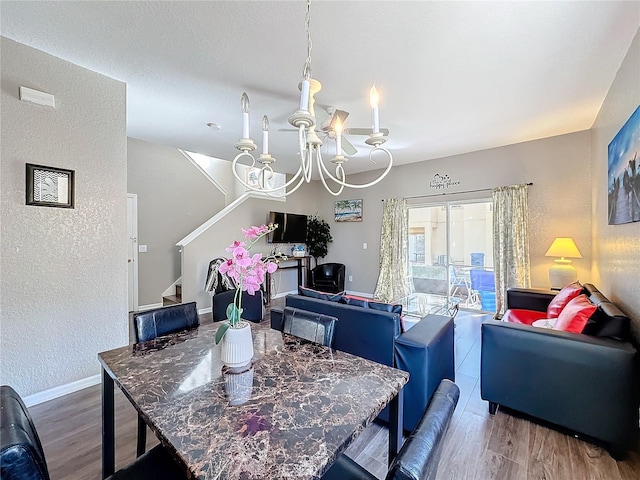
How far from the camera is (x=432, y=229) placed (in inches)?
215

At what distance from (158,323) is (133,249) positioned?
402 cm

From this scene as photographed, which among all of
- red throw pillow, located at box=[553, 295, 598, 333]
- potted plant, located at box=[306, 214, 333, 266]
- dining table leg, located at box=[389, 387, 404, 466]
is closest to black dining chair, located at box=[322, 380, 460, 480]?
dining table leg, located at box=[389, 387, 404, 466]

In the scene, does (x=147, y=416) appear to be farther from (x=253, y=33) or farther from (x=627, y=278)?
(x=627, y=278)

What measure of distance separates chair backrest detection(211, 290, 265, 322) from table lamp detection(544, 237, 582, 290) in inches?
164

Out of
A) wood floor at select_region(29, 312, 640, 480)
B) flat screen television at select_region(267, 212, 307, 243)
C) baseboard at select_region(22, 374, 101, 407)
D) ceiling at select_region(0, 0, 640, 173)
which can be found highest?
ceiling at select_region(0, 0, 640, 173)

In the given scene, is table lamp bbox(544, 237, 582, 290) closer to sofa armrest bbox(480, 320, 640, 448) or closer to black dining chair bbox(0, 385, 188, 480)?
sofa armrest bbox(480, 320, 640, 448)

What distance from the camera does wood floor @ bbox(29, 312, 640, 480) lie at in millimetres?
1590

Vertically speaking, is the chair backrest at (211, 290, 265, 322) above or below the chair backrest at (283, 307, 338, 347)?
below

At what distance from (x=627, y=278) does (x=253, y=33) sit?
339cm

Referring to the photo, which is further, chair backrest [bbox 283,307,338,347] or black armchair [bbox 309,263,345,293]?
black armchair [bbox 309,263,345,293]

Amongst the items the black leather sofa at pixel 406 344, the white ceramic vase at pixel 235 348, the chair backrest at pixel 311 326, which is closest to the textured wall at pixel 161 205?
the black leather sofa at pixel 406 344

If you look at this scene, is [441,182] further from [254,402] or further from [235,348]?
[254,402]

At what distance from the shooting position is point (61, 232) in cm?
228

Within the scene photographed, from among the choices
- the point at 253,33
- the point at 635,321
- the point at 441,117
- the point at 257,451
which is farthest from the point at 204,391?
the point at 441,117
